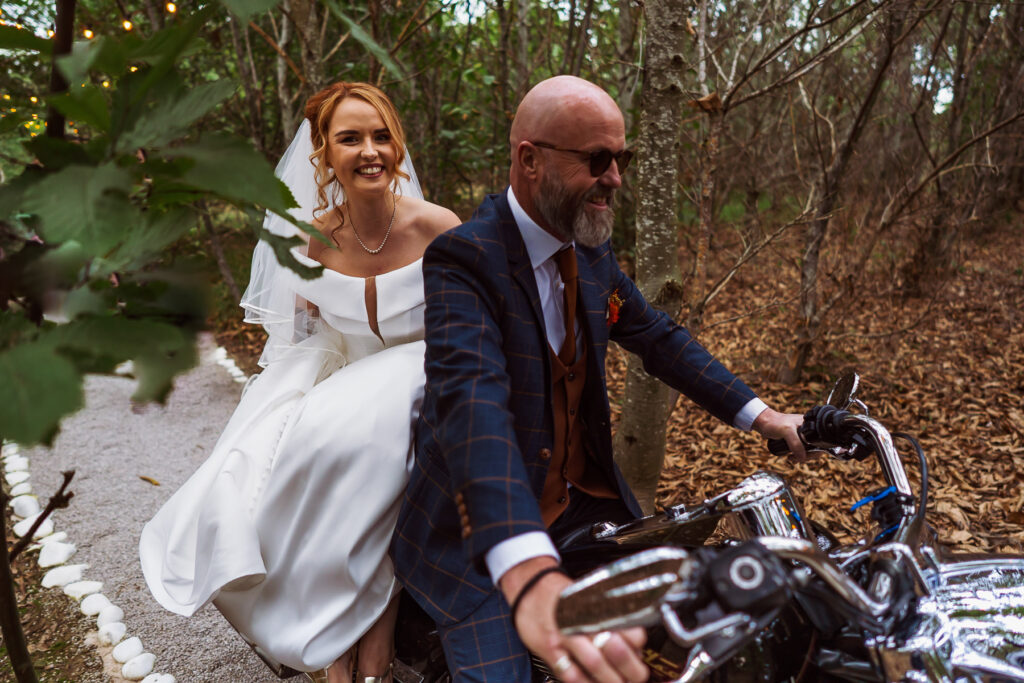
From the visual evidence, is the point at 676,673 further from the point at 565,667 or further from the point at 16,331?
the point at 16,331

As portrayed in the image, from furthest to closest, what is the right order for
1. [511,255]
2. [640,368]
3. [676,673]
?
[640,368], [511,255], [676,673]

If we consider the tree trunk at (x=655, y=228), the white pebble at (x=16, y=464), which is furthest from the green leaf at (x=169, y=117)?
the white pebble at (x=16, y=464)

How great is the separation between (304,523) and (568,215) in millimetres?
1318

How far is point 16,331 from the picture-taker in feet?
2.74

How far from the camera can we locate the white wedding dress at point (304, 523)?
7.20 ft

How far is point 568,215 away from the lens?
1.92 meters

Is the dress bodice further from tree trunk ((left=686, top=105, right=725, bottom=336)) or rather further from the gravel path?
tree trunk ((left=686, top=105, right=725, bottom=336))

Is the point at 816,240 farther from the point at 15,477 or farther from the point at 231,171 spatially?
the point at 15,477

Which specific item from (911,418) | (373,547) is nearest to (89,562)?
(373,547)

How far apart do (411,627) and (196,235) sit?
7.84m

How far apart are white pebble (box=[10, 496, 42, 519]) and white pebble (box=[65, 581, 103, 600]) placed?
0.92 m

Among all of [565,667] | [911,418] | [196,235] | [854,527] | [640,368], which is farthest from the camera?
[196,235]

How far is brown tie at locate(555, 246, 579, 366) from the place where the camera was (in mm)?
2055

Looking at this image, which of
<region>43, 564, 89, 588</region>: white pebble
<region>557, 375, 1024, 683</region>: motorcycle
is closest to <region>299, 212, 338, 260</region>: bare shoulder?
<region>43, 564, 89, 588</region>: white pebble
